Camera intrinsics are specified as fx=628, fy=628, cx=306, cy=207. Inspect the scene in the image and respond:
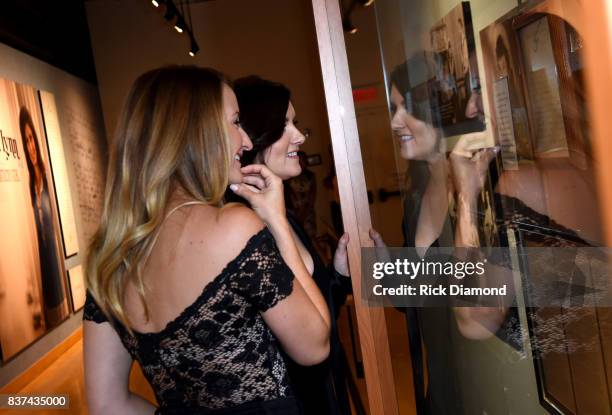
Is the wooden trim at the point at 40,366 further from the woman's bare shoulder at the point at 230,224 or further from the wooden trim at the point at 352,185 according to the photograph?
the woman's bare shoulder at the point at 230,224

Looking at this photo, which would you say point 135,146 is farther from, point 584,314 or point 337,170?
point 584,314

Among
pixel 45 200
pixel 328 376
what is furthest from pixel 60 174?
pixel 328 376

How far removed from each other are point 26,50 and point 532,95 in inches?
247

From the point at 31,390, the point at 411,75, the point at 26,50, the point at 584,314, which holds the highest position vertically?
the point at 26,50

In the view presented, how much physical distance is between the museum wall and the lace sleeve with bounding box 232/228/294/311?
4.22 meters

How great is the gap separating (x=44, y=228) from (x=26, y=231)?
46cm

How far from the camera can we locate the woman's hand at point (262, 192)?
1450mm

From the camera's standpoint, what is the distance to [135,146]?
122 cm

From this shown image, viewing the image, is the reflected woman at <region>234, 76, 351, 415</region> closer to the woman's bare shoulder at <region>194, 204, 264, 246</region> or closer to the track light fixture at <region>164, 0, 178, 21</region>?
the woman's bare shoulder at <region>194, 204, 264, 246</region>

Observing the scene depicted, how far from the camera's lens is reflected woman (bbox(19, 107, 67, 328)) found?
5695 millimetres

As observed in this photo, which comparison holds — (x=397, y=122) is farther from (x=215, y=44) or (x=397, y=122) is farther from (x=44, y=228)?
(x=215, y=44)

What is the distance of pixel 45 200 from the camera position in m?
6.02

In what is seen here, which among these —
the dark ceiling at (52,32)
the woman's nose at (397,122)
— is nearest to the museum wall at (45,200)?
the dark ceiling at (52,32)

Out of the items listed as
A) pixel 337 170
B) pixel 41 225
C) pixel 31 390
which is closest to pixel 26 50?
A: pixel 41 225
